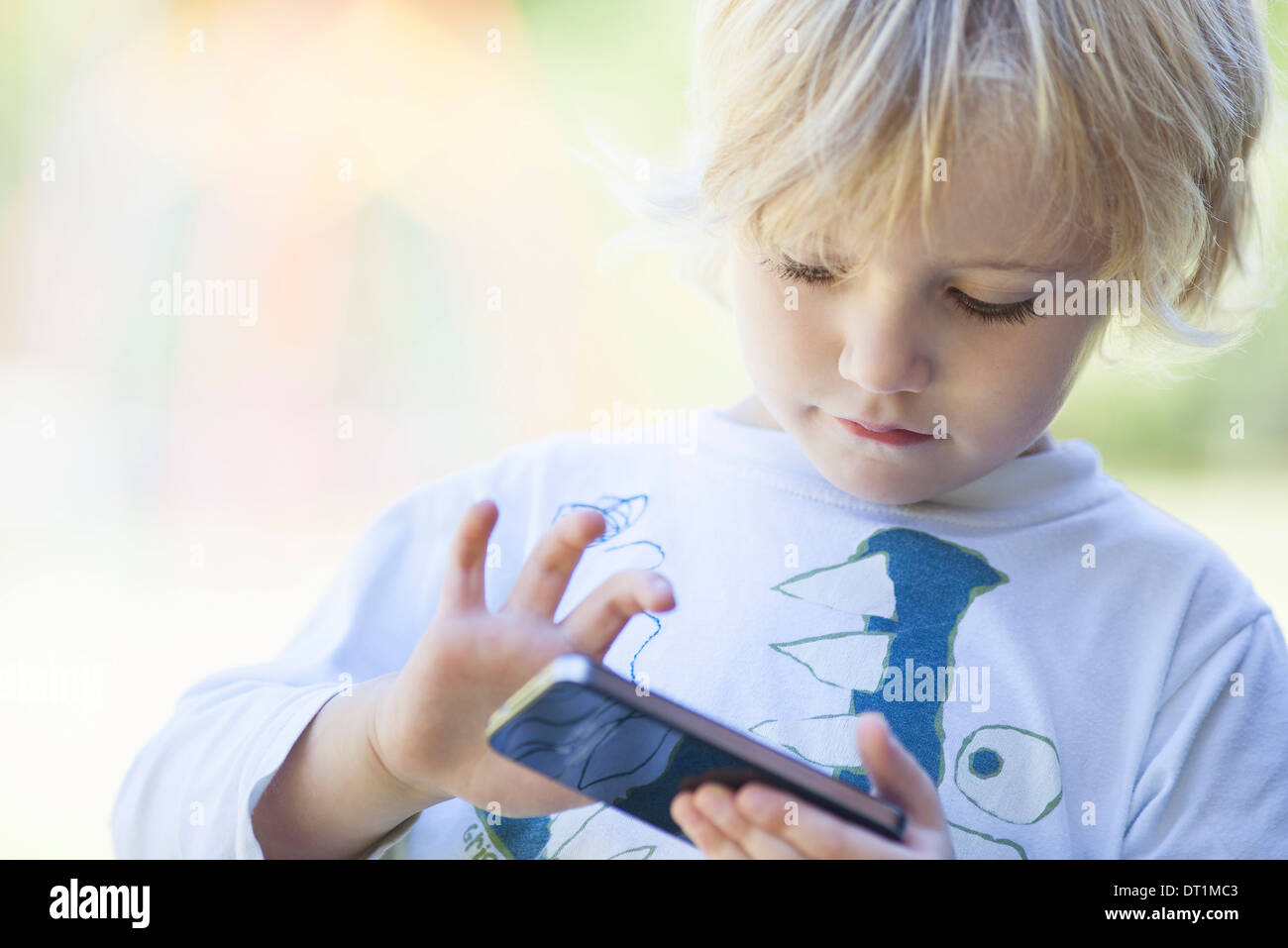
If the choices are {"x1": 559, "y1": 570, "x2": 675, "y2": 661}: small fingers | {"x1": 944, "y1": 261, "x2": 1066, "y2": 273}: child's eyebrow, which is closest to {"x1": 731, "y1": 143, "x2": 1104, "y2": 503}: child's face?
{"x1": 944, "y1": 261, "x2": 1066, "y2": 273}: child's eyebrow

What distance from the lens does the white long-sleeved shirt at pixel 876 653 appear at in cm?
76

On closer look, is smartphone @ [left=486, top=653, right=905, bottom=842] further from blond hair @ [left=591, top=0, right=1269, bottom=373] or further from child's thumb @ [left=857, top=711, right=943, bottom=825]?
blond hair @ [left=591, top=0, right=1269, bottom=373]

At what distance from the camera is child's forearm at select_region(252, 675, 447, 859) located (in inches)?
27.2

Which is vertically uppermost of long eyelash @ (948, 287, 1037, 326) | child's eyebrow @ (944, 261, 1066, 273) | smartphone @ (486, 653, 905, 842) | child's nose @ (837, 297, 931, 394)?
child's eyebrow @ (944, 261, 1066, 273)

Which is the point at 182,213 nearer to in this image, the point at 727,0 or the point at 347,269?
the point at 347,269

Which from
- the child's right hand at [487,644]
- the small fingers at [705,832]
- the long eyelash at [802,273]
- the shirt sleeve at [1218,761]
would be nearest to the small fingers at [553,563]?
the child's right hand at [487,644]

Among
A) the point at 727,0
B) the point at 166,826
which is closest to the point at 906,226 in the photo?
the point at 727,0

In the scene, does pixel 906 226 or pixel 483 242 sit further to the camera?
pixel 483 242

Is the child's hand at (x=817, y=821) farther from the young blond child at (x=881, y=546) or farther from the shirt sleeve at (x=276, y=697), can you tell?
the shirt sleeve at (x=276, y=697)

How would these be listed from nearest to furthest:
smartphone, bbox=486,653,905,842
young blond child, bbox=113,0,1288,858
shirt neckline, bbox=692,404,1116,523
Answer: smartphone, bbox=486,653,905,842 → young blond child, bbox=113,0,1288,858 → shirt neckline, bbox=692,404,1116,523
